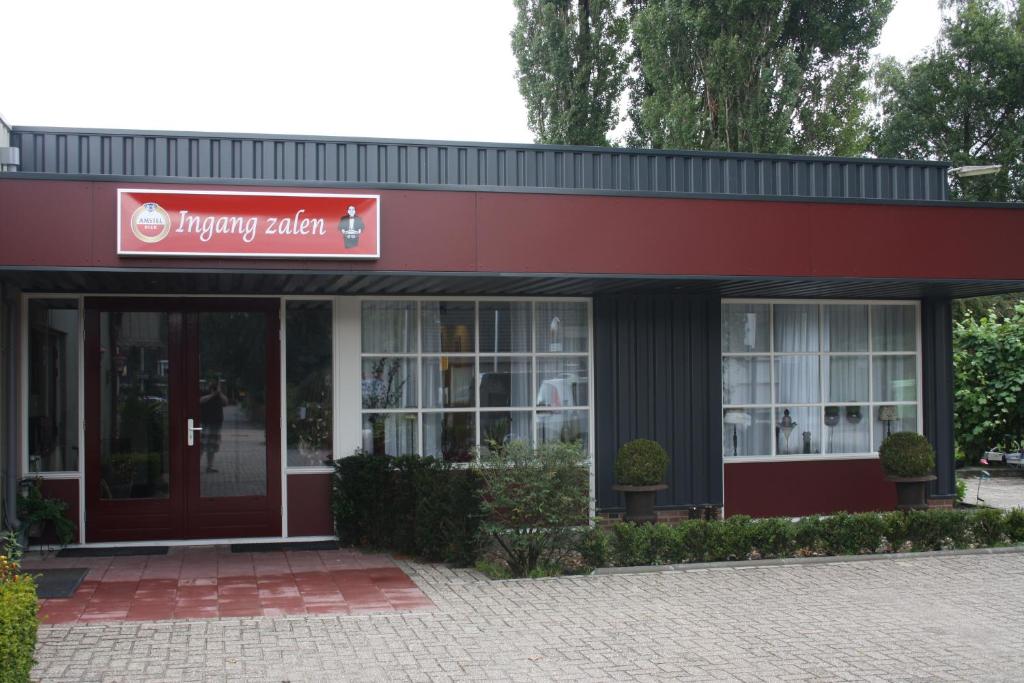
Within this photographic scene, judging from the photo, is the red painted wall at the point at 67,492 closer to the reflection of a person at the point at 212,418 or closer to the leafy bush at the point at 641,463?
the reflection of a person at the point at 212,418

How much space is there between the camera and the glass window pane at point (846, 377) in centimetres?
1194

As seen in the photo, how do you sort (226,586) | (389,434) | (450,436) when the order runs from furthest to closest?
(450,436) < (389,434) < (226,586)

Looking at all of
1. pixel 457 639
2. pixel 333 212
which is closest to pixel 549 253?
pixel 333 212

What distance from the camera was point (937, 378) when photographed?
39.5 ft

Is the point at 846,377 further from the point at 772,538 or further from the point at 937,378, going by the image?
the point at 772,538

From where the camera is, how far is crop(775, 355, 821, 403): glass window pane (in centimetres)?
1177

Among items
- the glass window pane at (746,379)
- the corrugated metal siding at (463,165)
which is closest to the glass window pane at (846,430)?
the glass window pane at (746,379)

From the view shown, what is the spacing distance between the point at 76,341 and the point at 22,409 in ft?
2.62

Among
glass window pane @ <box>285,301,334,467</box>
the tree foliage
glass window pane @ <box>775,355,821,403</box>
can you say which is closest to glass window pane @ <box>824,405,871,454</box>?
glass window pane @ <box>775,355,821,403</box>

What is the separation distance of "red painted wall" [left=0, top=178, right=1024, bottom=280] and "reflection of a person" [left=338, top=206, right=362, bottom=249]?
0.19 meters

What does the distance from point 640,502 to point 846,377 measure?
3.21 meters

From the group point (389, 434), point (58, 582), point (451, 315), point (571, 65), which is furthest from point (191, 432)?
point (571, 65)

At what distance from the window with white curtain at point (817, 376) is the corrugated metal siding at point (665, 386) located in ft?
1.05

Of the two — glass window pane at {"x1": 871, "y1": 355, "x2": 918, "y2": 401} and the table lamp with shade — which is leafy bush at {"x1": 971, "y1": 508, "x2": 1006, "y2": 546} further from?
the table lamp with shade
